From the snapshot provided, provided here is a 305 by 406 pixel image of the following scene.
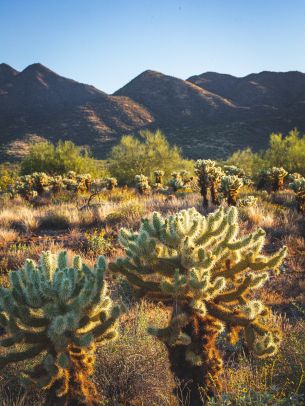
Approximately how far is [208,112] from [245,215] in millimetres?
81121

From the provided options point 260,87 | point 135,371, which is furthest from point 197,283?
point 260,87

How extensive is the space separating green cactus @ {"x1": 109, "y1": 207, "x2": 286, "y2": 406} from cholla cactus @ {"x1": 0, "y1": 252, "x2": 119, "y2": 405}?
34 centimetres

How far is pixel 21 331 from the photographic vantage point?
2650 millimetres

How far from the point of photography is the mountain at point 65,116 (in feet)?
227

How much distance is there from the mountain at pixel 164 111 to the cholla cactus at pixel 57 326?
186 ft

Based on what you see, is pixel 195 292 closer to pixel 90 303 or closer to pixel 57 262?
pixel 90 303

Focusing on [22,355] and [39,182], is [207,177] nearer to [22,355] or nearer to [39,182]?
[39,182]

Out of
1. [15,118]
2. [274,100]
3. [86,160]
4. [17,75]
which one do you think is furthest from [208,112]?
[17,75]

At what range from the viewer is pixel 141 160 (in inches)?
1093

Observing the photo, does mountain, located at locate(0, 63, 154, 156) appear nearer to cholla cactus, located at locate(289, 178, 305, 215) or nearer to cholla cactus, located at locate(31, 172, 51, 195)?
cholla cactus, located at locate(31, 172, 51, 195)

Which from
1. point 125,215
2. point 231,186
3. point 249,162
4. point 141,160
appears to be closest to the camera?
point 125,215

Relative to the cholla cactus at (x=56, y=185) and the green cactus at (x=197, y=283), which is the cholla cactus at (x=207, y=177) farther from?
the green cactus at (x=197, y=283)

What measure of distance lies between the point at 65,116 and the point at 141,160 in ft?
184

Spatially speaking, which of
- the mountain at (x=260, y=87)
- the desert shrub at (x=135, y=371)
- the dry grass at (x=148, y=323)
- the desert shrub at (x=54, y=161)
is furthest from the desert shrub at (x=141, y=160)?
the mountain at (x=260, y=87)
